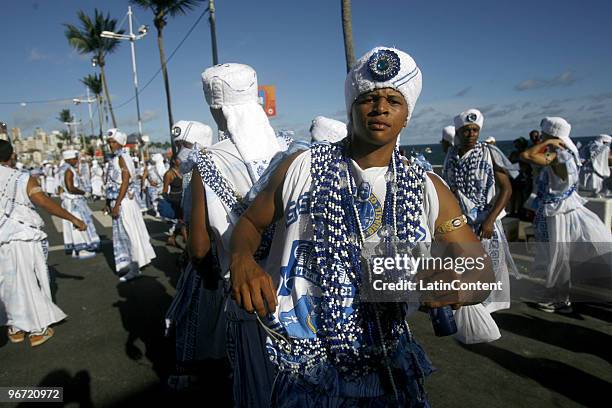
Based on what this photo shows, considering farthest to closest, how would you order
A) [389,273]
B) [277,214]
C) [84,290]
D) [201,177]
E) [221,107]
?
1. [84,290]
2. [221,107]
3. [201,177]
4. [277,214]
5. [389,273]

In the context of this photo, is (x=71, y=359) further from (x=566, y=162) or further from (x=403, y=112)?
(x=566, y=162)

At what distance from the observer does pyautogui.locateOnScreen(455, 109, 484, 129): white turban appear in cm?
412

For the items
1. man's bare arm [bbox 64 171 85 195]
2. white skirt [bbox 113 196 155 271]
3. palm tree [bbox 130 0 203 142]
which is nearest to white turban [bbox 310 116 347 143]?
white skirt [bbox 113 196 155 271]

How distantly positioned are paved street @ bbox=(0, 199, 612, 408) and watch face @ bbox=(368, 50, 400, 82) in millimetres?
2477

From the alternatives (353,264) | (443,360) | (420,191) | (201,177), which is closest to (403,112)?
(420,191)

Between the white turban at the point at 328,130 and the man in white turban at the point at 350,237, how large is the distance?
2.05 meters

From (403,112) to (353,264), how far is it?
1.92 ft

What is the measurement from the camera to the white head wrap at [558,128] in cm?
423

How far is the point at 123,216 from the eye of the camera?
20.9ft

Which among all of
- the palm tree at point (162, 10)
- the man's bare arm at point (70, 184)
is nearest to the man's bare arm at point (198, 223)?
the man's bare arm at point (70, 184)

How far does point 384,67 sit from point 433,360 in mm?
2901

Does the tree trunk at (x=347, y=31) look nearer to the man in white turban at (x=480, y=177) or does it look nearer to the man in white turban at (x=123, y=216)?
the man in white turban at (x=480, y=177)

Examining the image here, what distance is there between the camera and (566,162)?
4340 mm

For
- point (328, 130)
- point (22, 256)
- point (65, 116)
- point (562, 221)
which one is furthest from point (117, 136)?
point (65, 116)
